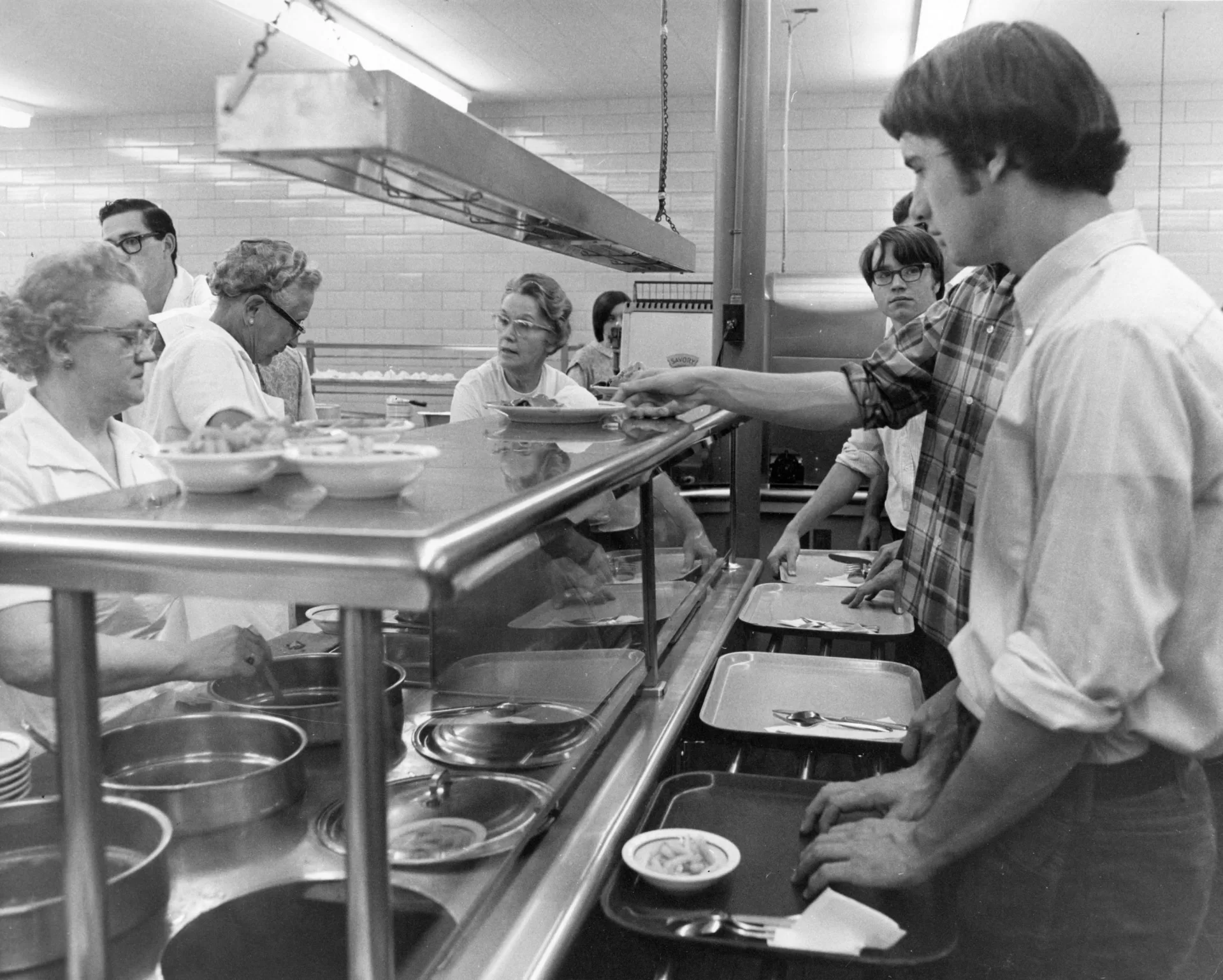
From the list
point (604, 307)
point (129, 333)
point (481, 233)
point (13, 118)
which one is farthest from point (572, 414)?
point (13, 118)

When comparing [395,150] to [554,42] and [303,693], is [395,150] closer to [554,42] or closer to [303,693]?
[303,693]

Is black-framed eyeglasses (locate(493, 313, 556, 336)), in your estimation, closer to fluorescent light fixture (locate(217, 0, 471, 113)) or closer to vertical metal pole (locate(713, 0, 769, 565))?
vertical metal pole (locate(713, 0, 769, 565))

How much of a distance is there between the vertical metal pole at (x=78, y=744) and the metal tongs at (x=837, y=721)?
1.36 metres

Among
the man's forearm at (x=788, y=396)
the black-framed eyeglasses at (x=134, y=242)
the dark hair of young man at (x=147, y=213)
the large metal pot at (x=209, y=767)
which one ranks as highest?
the dark hair of young man at (x=147, y=213)

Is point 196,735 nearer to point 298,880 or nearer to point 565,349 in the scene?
point 298,880

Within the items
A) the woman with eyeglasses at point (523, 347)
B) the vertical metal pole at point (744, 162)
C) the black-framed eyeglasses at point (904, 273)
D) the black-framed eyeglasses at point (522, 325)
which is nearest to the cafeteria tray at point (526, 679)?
the black-framed eyeglasses at point (904, 273)

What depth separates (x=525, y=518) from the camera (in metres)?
1.16

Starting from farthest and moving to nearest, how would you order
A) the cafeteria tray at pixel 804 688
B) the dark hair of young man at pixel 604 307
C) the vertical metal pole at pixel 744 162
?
the dark hair of young man at pixel 604 307, the vertical metal pole at pixel 744 162, the cafeteria tray at pixel 804 688

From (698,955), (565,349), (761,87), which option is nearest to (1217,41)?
(761,87)

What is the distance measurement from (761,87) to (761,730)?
2894 mm

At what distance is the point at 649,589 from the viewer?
207 cm

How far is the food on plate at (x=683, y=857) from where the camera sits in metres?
1.43

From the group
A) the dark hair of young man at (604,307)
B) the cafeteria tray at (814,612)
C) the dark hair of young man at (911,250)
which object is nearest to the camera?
the cafeteria tray at (814,612)

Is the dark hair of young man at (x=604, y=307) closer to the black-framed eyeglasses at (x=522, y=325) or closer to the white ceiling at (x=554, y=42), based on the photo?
the white ceiling at (x=554, y=42)
